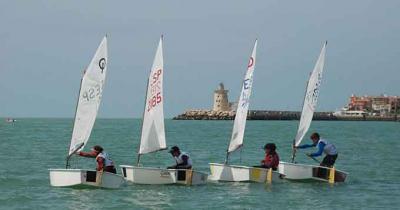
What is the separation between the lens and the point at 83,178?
23031mm

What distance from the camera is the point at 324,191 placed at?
25.4m

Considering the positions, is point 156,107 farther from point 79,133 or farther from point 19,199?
point 19,199

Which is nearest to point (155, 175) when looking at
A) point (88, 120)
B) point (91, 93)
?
point (88, 120)

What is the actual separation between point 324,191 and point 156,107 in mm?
6016

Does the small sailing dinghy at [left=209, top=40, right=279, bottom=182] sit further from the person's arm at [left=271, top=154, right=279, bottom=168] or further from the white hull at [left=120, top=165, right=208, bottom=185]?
the white hull at [left=120, top=165, right=208, bottom=185]

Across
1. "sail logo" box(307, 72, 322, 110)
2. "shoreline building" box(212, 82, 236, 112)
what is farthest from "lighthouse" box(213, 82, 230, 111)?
"sail logo" box(307, 72, 322, 110)

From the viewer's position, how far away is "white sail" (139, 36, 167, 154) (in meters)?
26.1

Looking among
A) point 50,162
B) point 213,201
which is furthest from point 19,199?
point 50,162

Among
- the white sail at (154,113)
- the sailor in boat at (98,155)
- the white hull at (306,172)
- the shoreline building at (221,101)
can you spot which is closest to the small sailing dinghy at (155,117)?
the white sail at (154,113)

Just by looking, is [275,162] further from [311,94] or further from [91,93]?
[91,93]

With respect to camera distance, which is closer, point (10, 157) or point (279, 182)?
point (279, 182)

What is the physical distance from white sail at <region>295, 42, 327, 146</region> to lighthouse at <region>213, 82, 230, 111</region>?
148 meters

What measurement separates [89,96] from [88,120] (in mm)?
737

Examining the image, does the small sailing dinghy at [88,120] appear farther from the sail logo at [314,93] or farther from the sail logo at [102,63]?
the sail logo at [314,93]
